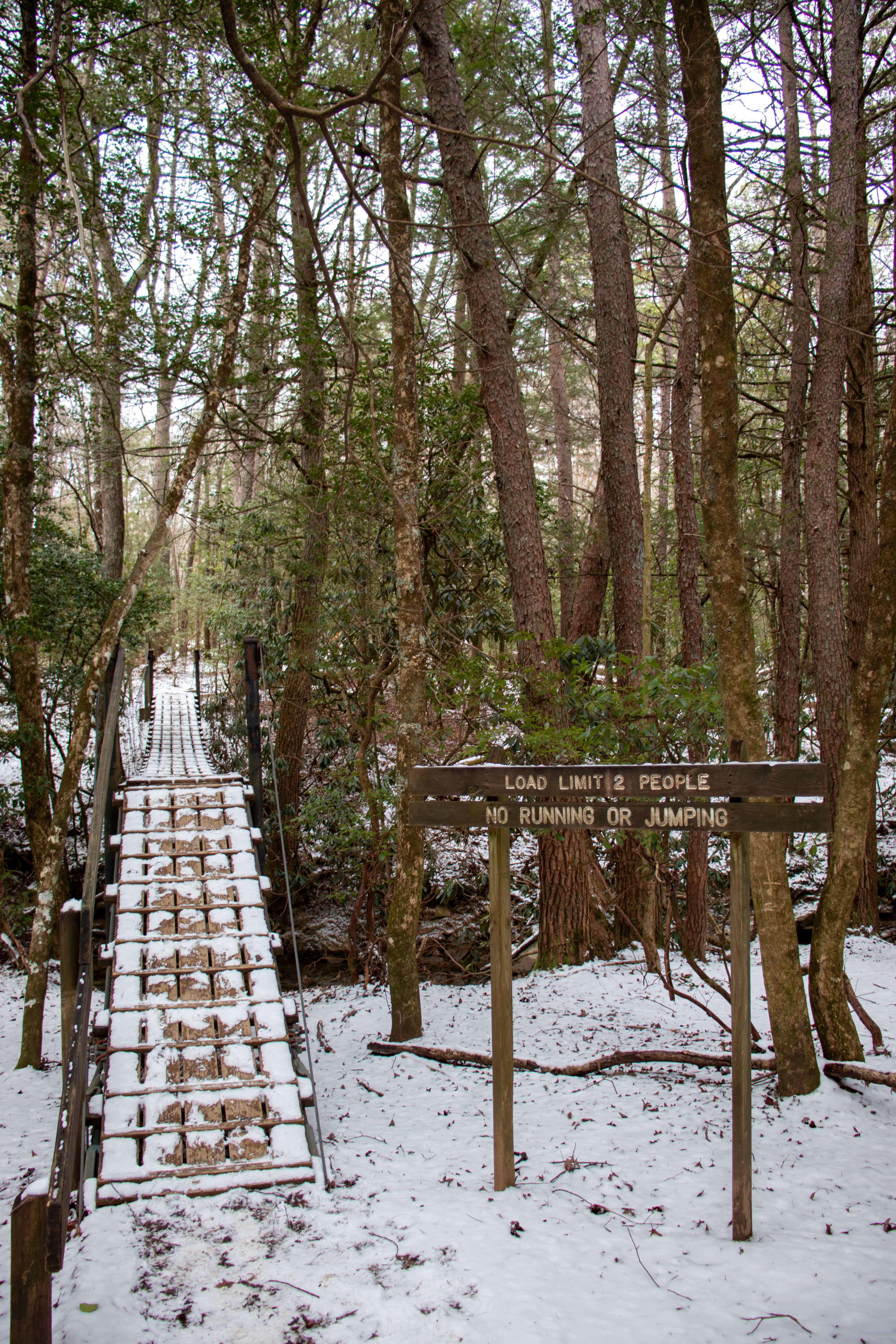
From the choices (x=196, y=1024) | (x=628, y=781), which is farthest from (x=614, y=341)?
(x=196, y=1024)

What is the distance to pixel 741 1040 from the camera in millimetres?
3053

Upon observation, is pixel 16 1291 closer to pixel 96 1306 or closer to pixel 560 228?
pixel 96 1306

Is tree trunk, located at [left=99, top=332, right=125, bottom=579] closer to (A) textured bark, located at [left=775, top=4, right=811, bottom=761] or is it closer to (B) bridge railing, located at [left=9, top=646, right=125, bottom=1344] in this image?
(B) bridge railing, located at [left=9, top=646, right=125, bottom=1344]

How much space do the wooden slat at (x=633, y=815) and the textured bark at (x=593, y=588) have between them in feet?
16.3

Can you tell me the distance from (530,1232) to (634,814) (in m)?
1.60

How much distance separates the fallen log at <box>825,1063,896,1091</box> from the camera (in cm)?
383

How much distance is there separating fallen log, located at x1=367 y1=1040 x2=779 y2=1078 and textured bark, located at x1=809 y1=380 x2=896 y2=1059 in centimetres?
40

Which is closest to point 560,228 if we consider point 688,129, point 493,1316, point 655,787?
point 688,129

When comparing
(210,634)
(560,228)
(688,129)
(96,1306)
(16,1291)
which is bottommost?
(96,1306)

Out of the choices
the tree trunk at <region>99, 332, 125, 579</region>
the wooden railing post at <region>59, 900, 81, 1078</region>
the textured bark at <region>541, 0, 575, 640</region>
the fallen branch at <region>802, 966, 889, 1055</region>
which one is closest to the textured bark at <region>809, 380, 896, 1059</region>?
the fallen branch at <region>802, 966, 889, 1055</region>

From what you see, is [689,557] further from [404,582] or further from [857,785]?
[857,785]

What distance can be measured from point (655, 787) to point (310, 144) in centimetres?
772

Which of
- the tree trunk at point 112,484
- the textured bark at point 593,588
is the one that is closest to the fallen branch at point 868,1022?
the textured bark at point 593,588

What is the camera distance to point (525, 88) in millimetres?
7523
